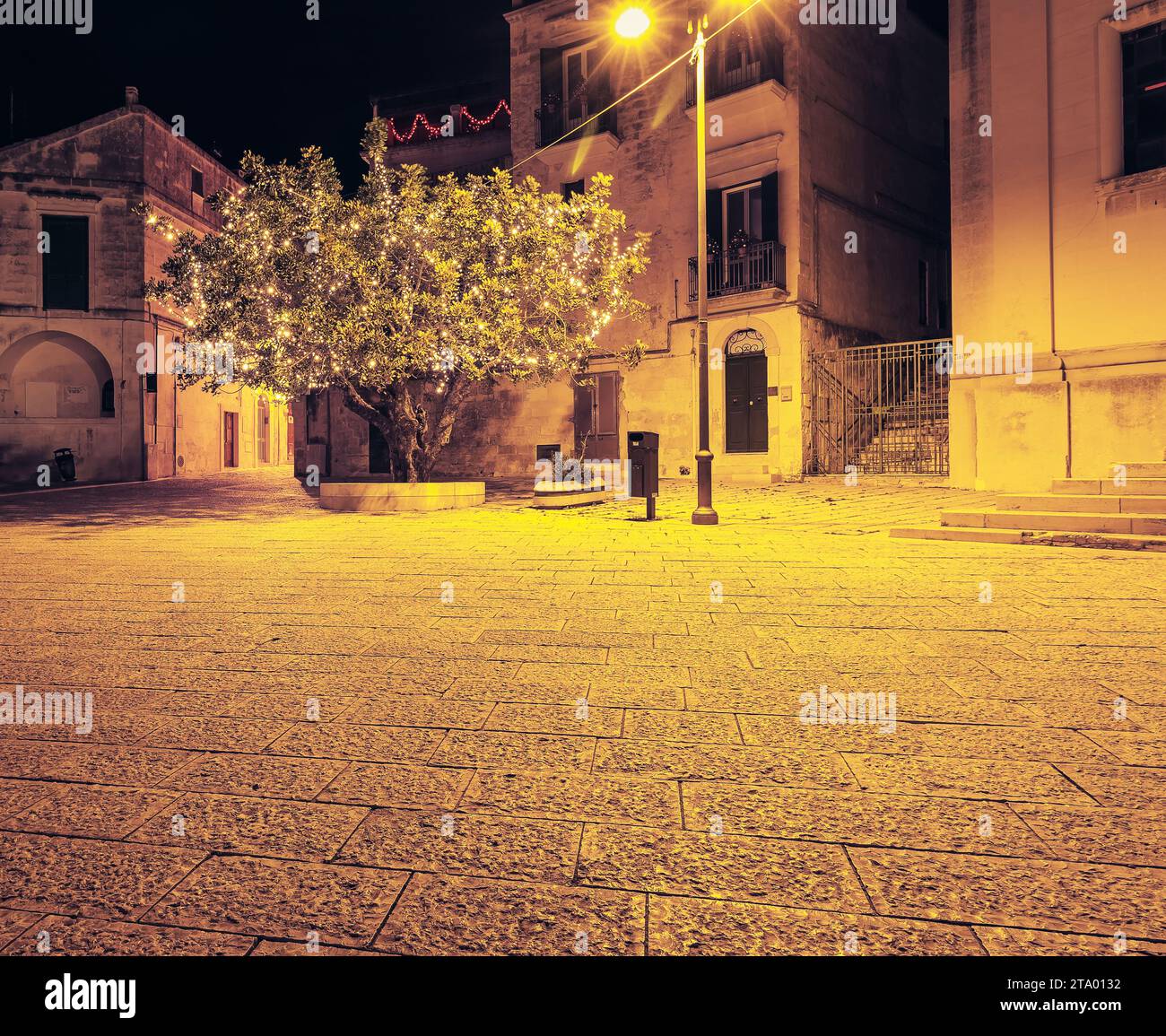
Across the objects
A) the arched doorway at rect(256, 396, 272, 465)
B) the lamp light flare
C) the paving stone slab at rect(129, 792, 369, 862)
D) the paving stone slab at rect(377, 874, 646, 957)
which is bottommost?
the paving stone slab at rect(377, 874, 646, 957)

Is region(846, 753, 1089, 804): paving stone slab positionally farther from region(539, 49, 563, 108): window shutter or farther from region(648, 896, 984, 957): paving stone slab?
region(539, 49, 563, 108): window shutter

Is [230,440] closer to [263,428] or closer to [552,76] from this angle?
[263,428]

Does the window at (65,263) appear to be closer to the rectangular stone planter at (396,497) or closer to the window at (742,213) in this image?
the rectangular stone planter at (396,497)

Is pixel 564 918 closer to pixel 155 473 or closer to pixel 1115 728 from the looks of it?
pixel 1115 728

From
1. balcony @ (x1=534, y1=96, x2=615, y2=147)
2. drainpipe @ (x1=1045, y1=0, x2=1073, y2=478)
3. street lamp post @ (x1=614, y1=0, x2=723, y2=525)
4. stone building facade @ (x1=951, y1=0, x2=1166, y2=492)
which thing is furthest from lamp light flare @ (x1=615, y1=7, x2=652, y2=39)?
balcony @ (x1=534, y1=96, x2=615, y2=147)

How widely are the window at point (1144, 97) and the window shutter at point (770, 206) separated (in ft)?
23.5

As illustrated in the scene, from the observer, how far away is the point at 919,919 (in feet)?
6.22

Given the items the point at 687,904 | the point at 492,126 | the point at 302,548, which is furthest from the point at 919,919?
the point at 492,126

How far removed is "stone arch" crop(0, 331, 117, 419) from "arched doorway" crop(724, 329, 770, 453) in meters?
20.0

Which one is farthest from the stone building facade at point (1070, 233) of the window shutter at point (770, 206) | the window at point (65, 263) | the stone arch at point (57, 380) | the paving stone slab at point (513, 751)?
the stone arch at point (57, 380)

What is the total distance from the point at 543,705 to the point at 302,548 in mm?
6901

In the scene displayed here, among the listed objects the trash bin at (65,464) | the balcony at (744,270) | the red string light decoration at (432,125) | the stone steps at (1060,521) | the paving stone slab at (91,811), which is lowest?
the paving stone slab at (91,811)

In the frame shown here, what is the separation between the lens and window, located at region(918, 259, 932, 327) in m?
23.5

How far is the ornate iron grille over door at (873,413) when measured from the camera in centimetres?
1806
